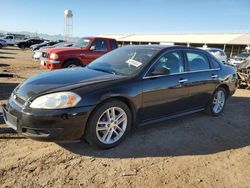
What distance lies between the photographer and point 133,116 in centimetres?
445

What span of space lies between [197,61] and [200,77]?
36cm

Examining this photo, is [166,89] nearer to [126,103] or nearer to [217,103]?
[126,103]

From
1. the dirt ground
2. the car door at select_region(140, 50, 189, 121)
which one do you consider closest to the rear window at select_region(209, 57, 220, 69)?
the car door at select_region(140, 50, 189, 121)

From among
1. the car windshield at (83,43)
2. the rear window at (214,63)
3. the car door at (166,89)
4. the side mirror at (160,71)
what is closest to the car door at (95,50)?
the car windshield at (83,43)

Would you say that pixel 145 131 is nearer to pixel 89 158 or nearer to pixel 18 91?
pixel 89 158

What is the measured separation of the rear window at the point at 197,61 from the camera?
5.53 meters

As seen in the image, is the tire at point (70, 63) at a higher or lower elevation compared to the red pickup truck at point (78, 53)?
lower

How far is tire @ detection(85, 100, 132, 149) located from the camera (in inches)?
156

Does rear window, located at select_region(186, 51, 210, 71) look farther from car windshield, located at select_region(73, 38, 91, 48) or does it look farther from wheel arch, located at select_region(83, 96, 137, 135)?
car windshield, located at select_region(73, 38, 91, 48)

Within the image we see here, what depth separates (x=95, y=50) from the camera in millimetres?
10836

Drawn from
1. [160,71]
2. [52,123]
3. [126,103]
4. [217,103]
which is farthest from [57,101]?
[217,103]

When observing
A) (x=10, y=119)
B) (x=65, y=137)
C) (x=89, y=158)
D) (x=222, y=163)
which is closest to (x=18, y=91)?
(x=10, y=119)

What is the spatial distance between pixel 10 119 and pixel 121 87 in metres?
1.65

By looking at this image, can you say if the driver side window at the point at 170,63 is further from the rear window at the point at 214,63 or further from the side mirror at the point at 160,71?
the rear window at the point at 214,63
